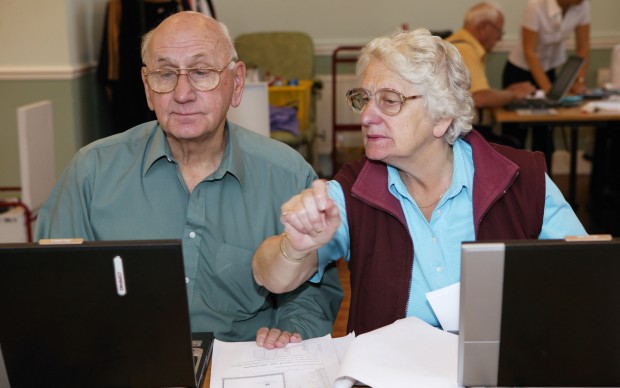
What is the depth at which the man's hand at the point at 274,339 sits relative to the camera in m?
1.44

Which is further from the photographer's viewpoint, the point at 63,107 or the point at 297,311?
the point at 63,107

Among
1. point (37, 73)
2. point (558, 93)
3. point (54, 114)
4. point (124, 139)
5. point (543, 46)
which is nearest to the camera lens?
point (124, 139)

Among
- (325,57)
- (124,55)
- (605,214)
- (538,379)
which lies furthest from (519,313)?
(325,57)

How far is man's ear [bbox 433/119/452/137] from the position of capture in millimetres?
1679

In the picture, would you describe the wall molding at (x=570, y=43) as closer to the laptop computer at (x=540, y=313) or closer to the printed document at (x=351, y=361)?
the printed document at (x=351, y=361)

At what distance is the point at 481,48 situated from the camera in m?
4.36

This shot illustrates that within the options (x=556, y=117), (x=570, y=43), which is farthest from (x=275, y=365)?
(x=570, y=43)

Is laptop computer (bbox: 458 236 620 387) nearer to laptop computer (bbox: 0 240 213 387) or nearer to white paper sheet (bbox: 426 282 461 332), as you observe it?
white paper sheet (bbox: 426 282 461 332)

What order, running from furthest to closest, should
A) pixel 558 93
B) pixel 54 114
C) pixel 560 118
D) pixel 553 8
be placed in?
pixel 553 8, pixel 558 93, pixel 54 114, pixel 560 118

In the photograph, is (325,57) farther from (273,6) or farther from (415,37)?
(415,37)

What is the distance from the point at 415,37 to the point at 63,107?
3.22 m

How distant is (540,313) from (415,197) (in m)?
0.64

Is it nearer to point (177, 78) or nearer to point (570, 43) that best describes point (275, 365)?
point (177, 78)

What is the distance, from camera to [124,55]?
4.42 meters
